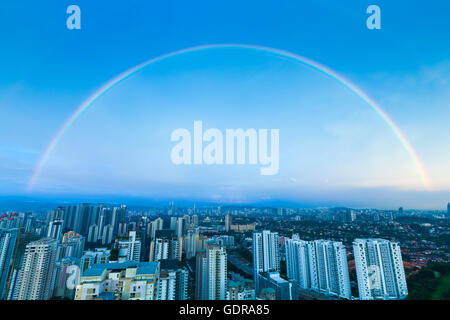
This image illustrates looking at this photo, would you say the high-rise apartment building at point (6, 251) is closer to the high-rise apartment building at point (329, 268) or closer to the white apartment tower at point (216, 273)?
the white apartment tower at point (216, 273)

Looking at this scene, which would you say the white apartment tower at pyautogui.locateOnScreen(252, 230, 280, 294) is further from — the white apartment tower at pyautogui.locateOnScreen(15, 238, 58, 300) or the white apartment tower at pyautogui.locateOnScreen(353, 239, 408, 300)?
the white apartment tower at pyautogui.locateOnScreen(15, 238, 58, 300)

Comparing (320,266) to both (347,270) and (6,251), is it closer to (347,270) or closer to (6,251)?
(347,270)

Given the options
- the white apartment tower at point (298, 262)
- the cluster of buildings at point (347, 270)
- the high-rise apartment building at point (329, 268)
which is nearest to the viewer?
the cluster of buildings at point (347, 270)

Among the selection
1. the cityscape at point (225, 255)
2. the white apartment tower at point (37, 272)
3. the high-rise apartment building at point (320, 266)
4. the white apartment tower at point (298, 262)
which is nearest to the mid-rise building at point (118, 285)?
the cityscape at point (225, 255)

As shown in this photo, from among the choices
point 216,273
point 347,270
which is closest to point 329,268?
point 347,270
